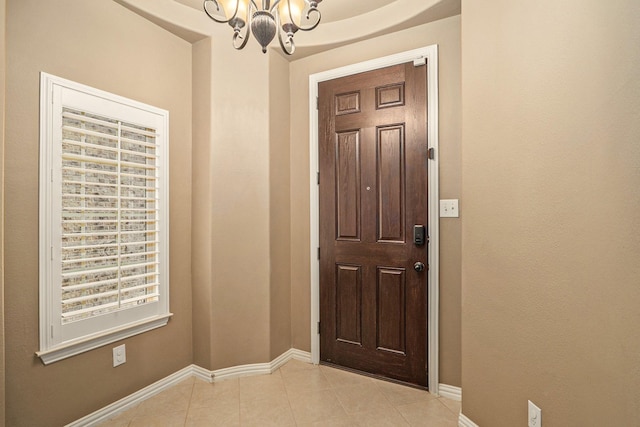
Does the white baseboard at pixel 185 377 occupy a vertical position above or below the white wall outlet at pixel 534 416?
below

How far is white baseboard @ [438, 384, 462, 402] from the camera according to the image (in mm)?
2248

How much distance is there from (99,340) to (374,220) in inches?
76.1

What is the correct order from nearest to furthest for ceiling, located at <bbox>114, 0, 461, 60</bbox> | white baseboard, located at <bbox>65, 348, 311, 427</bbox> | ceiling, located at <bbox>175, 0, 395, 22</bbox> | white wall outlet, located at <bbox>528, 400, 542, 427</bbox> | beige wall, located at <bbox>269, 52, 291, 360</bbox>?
1. white wall outlet, located at <bbox>528, 400, 542, 427</bbox>
2. white baseboard, located at <bbox>65, 348, 311, 427</bbox>
3. ceiling, located at <bbox>114, 0, 461, 60</bbox>
4. ceiling, located at <bbox>175, 0, 395, 22</bbox>
5. beige wall, located at <bbox>269, 52, 291, 360</bbox>

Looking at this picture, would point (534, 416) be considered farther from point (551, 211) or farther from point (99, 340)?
point (99, 340)

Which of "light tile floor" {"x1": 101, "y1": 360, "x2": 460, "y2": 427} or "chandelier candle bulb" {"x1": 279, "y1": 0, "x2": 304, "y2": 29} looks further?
"light tile floor" {"x1": 101, "y1": 360, "x2": 460, "y2": 427}

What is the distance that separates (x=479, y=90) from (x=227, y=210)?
1.84 m

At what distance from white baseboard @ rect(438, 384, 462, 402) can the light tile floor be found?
0.17 ft

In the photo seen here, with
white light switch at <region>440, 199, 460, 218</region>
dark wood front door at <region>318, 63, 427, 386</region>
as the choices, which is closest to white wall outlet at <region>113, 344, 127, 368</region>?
dark wood front door at <region>318, 63, 427, 386</region>

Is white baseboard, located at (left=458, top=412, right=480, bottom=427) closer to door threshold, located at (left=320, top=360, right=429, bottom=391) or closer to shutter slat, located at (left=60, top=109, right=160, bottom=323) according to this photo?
door threshold, located at (left=320, top=360, right=429, bottom=391)

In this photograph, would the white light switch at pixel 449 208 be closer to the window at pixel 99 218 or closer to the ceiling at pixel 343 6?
the ceiling at pixel 343 6

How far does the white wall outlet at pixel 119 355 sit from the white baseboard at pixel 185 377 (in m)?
0.24

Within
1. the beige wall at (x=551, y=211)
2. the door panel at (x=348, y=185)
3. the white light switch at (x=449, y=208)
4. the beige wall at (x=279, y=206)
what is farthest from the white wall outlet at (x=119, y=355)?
the white light switch at (x=449, y=208)

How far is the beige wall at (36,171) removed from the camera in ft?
5.45

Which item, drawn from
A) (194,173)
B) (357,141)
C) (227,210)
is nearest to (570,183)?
(357,141)
